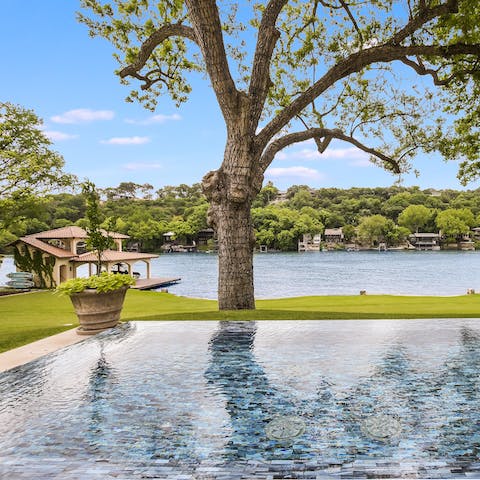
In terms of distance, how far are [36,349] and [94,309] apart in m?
1.04

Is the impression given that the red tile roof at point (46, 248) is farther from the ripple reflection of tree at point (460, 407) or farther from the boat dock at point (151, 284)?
the ripple reflection of tree at point (460, 407)

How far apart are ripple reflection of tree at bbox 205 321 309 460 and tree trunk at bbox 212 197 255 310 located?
3.73 metres

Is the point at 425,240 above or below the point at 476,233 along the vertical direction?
below

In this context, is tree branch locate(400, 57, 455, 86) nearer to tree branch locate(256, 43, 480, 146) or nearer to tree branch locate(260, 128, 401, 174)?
tree branch locate(256, 43, 480, 146)

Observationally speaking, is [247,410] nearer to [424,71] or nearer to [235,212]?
[235,212]

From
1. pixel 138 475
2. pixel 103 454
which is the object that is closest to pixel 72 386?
pixel 103 454

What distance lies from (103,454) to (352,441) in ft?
4.94

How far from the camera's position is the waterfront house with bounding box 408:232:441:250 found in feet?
323

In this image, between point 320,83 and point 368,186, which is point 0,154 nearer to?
point 320,83

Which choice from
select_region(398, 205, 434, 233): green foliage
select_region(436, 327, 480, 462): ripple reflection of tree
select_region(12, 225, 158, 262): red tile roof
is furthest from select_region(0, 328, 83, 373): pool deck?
select_region(398, 205, 434, 233): green foliage

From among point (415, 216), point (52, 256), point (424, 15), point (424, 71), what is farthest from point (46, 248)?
point (415, 216)

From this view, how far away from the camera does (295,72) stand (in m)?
14.2

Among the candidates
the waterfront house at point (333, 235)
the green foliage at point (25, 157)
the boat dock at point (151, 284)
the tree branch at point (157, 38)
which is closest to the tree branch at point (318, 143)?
the tree branch at point (157, 38)

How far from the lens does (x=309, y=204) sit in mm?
102938
